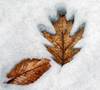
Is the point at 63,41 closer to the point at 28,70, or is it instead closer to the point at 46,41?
the point at 46,41

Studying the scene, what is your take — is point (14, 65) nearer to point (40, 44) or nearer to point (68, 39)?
point (40, 44)

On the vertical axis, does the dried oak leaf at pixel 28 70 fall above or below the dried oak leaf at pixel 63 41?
below

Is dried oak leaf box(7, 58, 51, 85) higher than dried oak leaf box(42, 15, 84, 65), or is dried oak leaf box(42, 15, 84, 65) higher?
dried oak leaf box(42, 15, 84, 65)

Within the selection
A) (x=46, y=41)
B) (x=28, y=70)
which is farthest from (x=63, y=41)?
(x=28, y=70)
